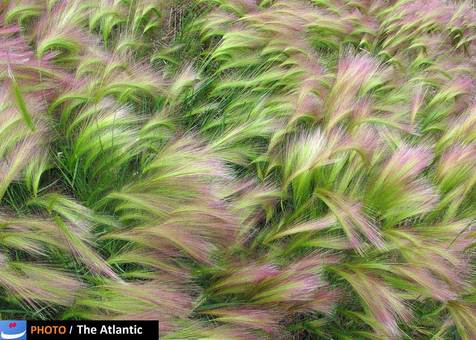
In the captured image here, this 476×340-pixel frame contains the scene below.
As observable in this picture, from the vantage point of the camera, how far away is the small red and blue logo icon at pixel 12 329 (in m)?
1.07

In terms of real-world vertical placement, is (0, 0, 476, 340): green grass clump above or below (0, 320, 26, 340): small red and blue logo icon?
above

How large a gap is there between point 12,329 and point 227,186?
1.74 ft

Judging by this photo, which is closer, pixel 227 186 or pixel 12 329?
pixel 12 329

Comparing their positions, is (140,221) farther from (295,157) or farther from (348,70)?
(348,70)

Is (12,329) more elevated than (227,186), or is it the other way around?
(227,186)

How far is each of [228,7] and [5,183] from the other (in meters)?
1.09

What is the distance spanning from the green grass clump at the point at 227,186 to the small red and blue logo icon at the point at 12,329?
1.3 inches

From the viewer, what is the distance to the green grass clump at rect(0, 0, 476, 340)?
3.61ft

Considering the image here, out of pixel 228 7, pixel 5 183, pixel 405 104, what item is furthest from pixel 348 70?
pixel 5 183

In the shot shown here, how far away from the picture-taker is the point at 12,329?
1076mm

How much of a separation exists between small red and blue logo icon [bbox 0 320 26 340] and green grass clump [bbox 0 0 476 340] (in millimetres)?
33

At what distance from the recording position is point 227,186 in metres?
1.24

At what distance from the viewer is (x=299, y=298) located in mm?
1116

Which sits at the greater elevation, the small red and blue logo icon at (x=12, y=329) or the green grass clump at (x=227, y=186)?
the green grass clump at (x=227, y=186)
